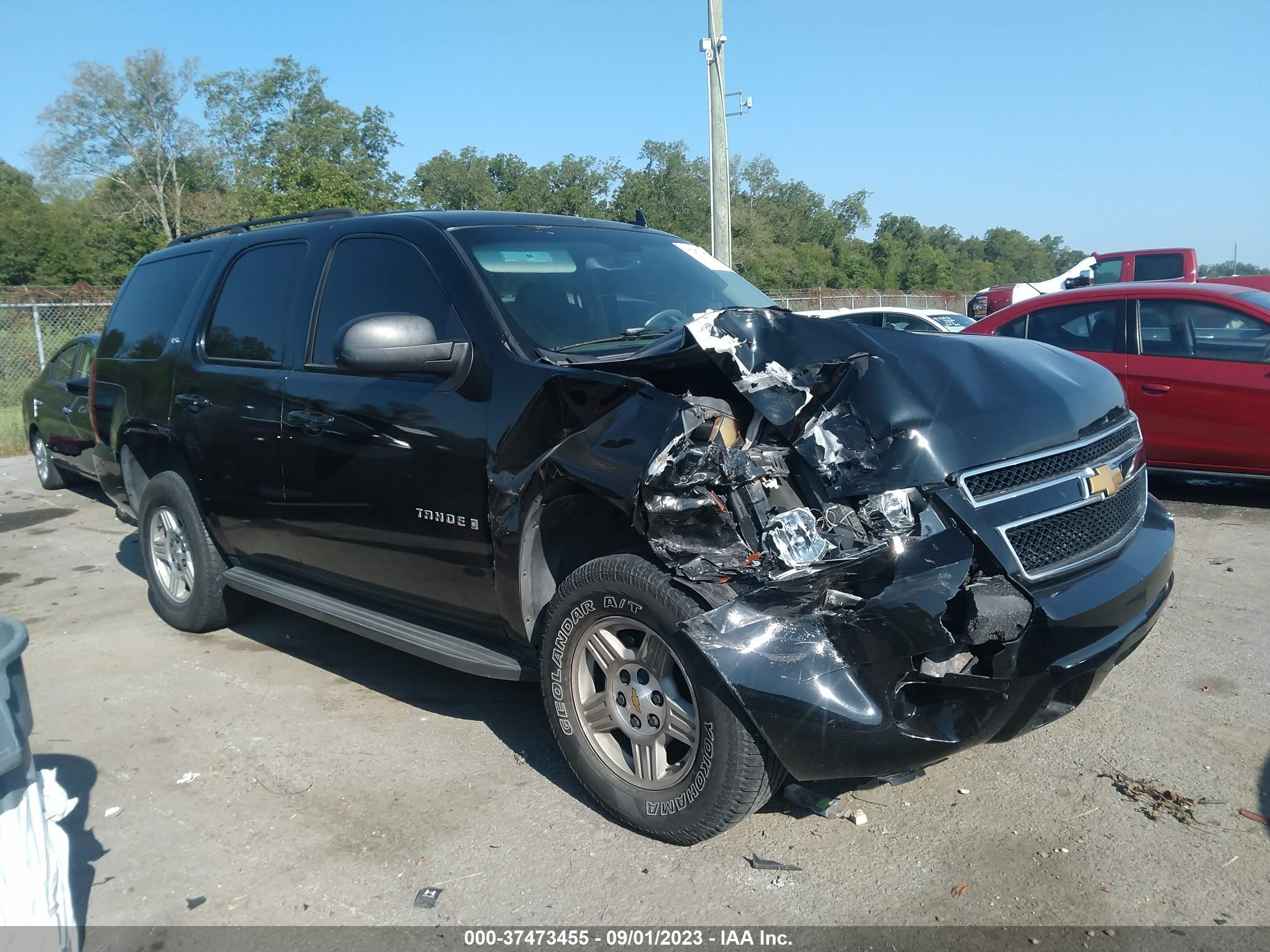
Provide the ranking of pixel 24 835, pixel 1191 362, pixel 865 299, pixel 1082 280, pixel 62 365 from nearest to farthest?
pixel 24 835 < pixel 1191 362 < pixel 62 365 < pixel 1082 280 < pixel 865 299

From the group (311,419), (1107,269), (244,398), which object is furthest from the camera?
(1107,269)

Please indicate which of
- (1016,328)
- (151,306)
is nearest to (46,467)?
(151,306)

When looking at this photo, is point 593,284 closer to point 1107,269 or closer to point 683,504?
point 683,504

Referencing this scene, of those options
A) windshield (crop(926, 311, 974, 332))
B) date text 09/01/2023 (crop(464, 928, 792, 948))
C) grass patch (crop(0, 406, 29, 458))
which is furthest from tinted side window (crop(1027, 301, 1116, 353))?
grass patch (crop(0, 406, 29, 458))

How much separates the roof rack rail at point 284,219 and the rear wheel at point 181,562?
143 centimetres

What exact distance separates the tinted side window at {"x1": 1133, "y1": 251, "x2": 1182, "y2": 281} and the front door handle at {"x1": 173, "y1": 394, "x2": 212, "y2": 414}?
16124mm

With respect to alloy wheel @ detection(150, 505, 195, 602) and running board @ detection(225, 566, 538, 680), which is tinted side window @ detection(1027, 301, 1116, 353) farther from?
alloy wheel @ detection(150, 505, 195, 602)

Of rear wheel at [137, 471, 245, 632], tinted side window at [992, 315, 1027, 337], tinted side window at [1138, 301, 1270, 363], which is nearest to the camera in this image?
rear wheel at [137, 471, 245, 632]

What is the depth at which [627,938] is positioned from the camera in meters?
2.63

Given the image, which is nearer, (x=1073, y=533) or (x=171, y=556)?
(x=1073, y=533)

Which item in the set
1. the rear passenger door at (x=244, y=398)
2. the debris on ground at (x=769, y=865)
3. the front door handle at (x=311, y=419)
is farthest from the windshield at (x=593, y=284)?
the debris on ground at (x=769, y=865)

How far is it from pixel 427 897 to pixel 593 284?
2430mm

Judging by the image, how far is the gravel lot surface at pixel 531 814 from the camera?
2779mm

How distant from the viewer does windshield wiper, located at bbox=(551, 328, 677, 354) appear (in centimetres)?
352
